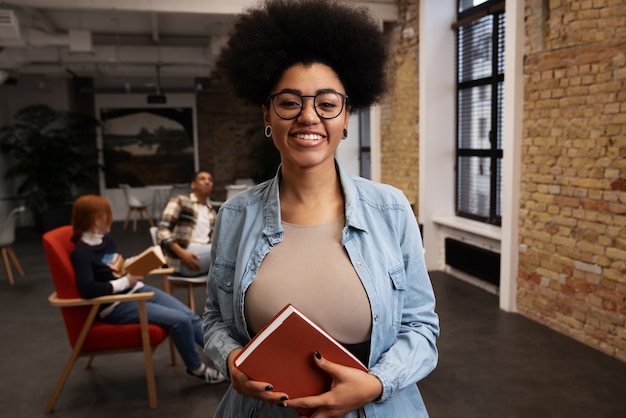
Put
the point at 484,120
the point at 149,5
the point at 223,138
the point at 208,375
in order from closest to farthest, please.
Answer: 1. the point at 208,375
2. the point at 484,120
3. the point at 149,5
4. the point at 223,138

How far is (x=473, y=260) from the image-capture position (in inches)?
242

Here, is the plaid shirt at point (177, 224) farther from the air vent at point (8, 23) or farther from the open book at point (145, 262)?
the air vent at point (8, 23)

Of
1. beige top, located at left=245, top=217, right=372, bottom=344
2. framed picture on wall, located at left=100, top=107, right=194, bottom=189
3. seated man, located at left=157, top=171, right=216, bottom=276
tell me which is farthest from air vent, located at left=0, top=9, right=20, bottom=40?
beige top, located at left=245, top=217, right=372, bottom=344

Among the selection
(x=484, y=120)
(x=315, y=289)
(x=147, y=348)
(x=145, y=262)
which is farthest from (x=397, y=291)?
(x=484, y=120)

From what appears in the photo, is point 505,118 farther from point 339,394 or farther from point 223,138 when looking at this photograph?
point 223,138

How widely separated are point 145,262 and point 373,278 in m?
2.43

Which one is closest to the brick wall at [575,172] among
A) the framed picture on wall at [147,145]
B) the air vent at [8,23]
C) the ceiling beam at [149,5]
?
the ceiling beam at [149,5]

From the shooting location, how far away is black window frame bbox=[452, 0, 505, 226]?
5.95 metres

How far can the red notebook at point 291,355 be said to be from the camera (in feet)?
3.85

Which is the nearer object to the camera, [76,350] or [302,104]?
[302,104]

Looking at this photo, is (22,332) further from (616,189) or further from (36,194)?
(36,194)

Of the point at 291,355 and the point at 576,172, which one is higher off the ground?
the point at 576,172

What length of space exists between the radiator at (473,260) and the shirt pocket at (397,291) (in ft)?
15.3

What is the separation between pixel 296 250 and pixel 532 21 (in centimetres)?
429
